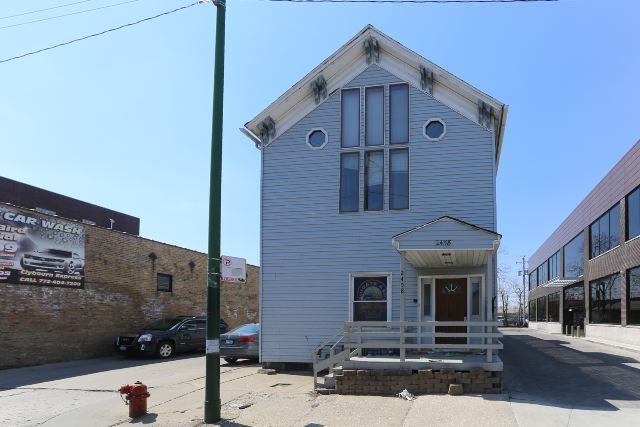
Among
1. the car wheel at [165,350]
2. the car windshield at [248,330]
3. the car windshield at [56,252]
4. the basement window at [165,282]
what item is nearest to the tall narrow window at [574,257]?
the car windshield at [248,330]

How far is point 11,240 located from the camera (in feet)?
55.8

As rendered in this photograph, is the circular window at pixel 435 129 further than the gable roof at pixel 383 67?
Yes

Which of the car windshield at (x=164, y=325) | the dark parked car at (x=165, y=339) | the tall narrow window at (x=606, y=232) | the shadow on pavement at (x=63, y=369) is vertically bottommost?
the shadow on pavement at (x=63, y=369)

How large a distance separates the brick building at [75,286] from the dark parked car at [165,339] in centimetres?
129

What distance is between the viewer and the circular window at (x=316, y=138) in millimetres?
15758

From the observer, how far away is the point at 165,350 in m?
20.2

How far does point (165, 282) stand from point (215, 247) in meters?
15.8

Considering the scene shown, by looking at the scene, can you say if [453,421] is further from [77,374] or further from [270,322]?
[77,374]

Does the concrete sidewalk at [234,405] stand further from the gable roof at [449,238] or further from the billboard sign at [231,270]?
the gable roof at [449,238]

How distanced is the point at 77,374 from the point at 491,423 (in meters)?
11.7

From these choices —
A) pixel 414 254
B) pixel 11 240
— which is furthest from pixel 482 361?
pixel 11 240

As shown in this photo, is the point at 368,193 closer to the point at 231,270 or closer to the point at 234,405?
the point at 231,270

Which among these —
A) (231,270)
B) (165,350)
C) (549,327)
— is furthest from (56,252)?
(549,327)

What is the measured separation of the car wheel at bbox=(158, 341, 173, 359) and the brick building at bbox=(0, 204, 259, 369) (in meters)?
2.21
